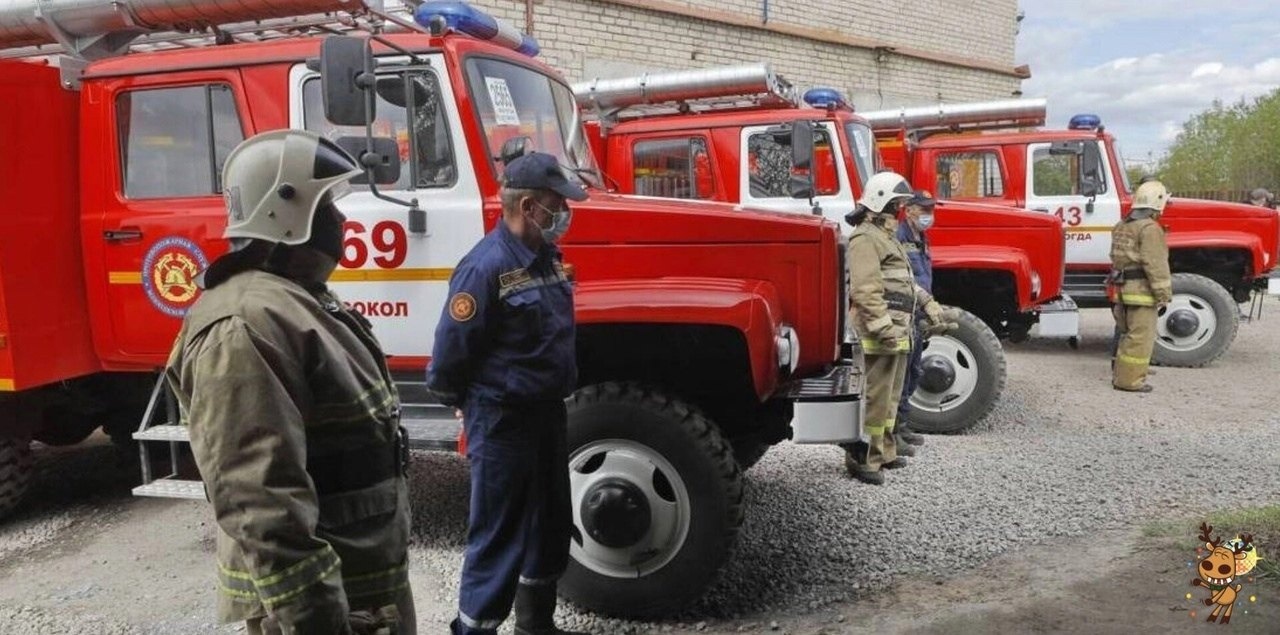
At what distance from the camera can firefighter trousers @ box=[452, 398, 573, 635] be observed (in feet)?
9.77

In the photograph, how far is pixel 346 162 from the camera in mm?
1821

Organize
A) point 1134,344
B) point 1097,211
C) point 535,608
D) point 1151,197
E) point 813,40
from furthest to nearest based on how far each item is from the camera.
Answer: point 813,40
point 1097,211
point 1134,344
point 1151,197
point 535,608

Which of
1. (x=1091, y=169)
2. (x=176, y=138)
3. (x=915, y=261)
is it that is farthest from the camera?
(x=1091, y=169)

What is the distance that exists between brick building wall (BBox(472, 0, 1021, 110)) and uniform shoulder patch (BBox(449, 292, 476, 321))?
8177 mm

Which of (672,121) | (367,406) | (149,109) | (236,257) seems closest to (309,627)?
(367,406)

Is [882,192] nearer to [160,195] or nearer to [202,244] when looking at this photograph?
[202,244]

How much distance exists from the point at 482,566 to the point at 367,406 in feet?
4.66

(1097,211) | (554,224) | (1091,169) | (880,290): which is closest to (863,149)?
(880,290)

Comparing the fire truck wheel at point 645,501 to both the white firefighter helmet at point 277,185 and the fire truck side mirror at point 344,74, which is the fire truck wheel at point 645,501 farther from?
the white firefighter helmet at point 277,185

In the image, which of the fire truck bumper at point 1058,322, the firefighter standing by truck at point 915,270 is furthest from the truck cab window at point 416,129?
the fire truck bumper at point 1058,322

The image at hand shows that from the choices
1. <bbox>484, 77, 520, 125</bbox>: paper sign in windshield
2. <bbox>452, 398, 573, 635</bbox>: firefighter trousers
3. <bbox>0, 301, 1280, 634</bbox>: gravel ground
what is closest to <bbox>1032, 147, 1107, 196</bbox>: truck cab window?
<bbox>0, 301, 1280, 634</bbox>: gravel ground

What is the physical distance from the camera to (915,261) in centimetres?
583

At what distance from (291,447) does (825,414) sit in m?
2.37

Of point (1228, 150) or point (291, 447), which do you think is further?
point (1228, 150)
